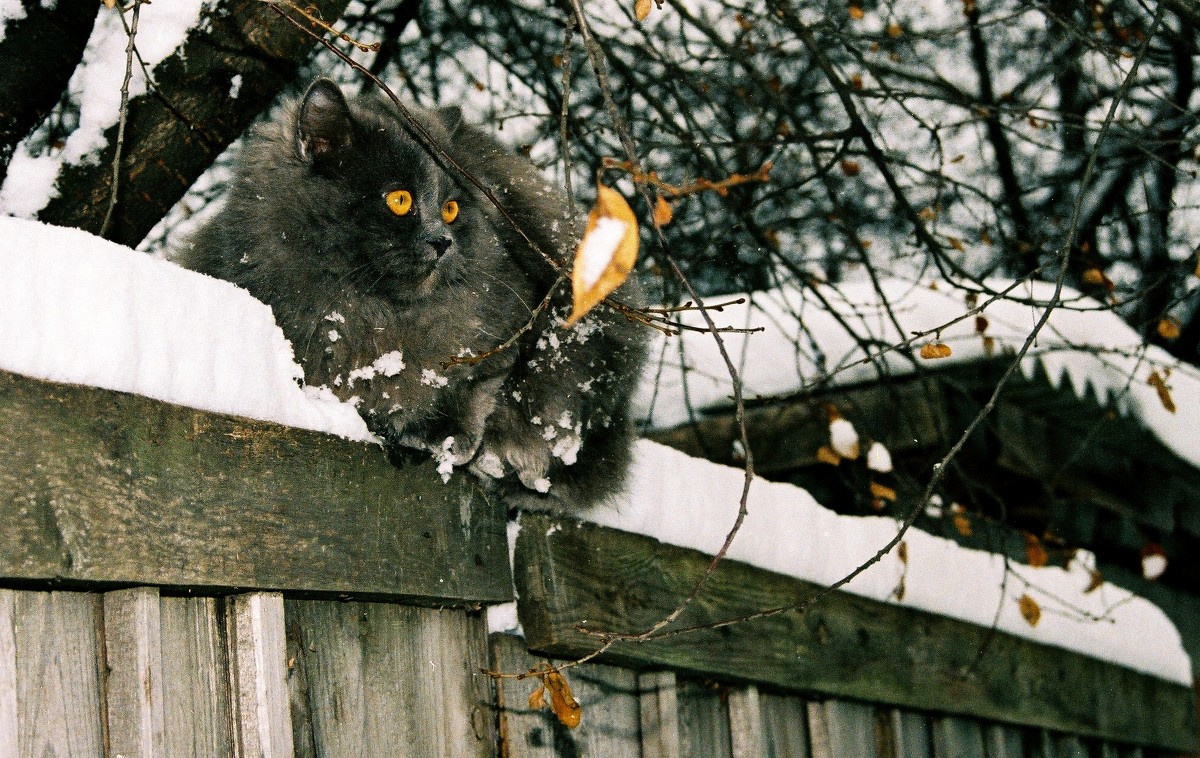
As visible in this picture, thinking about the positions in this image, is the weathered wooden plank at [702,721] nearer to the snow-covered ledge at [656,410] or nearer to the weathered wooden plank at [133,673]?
the snow-covered ledge at [656,410]

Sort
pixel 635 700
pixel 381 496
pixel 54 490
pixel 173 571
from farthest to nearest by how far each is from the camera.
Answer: pixel 635 700 → pixel 381 496 → pixel 173 571 → pixel 54 490

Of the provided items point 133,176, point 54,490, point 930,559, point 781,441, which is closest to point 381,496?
point 54,490

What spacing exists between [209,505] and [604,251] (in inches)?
30.5

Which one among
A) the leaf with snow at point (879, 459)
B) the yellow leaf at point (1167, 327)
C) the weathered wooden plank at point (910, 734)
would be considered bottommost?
the weathered wooden plank at point (910, 734)

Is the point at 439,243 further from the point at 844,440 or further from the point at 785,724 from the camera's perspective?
the point at 844,440

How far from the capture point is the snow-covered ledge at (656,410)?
1.59 meters

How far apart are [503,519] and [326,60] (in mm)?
2917

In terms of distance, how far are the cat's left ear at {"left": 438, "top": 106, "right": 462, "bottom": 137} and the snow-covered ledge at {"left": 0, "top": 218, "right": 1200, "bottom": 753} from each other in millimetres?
896

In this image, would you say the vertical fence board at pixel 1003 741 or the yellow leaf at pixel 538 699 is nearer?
the yellow leaf at pixel 538 699

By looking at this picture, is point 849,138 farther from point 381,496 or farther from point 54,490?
point 54,490

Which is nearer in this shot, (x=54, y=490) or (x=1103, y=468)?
(x=54, y=490)

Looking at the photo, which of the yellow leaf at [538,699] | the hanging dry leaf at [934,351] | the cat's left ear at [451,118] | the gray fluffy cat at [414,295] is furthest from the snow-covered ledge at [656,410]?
the cat's left ear at [451,118]

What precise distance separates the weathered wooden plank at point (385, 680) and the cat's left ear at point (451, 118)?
123 cm

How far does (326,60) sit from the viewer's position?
4789 millimetres
